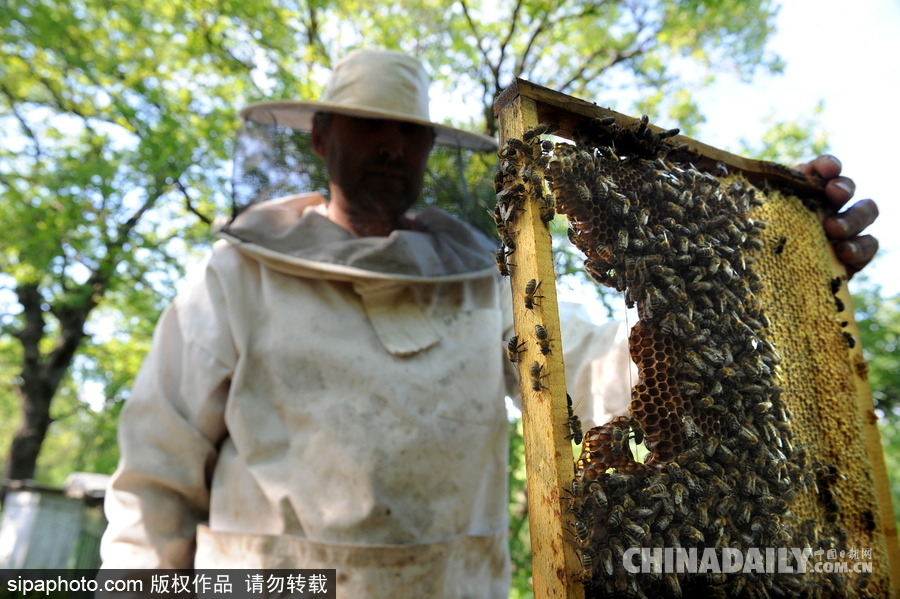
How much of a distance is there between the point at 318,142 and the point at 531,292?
6.48 feet

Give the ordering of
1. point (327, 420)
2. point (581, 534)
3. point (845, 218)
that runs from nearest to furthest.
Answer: point (581, 534)
point (327, 420)
point (845, 218)

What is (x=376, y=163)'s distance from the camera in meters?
2.70

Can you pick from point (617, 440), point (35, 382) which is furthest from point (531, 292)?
point (35, 382)

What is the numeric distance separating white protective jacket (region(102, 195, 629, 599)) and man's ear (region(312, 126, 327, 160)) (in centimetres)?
51

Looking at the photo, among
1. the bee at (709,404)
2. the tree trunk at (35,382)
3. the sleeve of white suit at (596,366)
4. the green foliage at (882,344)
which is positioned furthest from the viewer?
the tree trunk at (35,382)

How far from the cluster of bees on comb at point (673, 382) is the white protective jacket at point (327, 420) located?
1.51 feet

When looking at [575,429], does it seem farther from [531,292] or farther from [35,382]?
[35,382]

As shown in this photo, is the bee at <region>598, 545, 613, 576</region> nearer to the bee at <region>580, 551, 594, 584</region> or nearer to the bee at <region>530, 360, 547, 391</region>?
the bee at <region>580, 551, 594, 584</region>

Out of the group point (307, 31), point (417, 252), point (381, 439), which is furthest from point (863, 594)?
point (307, 31)

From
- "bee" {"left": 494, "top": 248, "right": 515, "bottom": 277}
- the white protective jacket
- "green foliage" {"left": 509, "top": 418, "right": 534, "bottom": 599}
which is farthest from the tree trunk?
"bee" {"left": 494, "top": 248, "right": 515, "bottom": 277}

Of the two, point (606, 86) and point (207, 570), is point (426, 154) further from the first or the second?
point (606, 86)

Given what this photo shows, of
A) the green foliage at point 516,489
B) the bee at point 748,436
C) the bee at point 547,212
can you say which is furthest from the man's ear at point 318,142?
the green foliage at point 516,489

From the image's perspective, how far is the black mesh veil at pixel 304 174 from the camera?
2963 millimetres

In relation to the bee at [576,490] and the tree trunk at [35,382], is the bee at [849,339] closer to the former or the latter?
the bee at [576,490]
